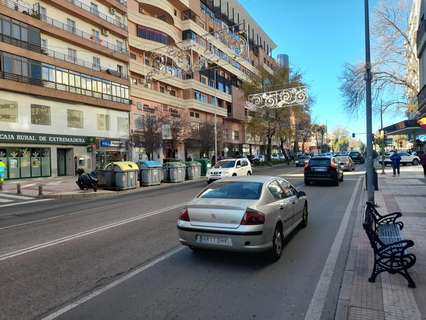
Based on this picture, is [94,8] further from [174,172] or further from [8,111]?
A: [174,172]

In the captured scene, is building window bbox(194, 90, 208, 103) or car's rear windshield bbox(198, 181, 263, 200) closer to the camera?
car's rear windshield bbox(198, 181, 263, 200)

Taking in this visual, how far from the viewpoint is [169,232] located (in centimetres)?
827

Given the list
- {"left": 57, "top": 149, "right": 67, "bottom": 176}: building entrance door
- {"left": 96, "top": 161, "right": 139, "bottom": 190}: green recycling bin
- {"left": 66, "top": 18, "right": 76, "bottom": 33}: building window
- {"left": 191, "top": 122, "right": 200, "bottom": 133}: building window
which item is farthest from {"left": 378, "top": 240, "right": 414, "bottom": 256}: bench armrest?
{"left": 191, "top": 122, "right": 200, "bottom": 133}: building window

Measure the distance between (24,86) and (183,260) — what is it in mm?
29097

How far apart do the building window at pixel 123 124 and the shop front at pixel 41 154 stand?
18.0ft

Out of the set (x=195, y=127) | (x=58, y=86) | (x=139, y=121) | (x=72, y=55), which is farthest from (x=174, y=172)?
(x=195, y=127)

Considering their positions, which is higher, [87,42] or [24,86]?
[87,42]

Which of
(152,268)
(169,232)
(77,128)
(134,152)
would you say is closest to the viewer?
(152,268)

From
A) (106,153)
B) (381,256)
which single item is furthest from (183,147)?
(381,256)

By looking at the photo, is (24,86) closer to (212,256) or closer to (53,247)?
(53,247)

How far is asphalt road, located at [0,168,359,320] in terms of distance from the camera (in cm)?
412

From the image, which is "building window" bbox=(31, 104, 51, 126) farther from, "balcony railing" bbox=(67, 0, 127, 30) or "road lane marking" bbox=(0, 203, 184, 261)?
"road lane marking" bbox=(0, 203, 184, 261)

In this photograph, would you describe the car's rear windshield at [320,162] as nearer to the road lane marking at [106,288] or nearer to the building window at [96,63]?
the road lane marking at [106,288]

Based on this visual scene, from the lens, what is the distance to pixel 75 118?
35281mm
